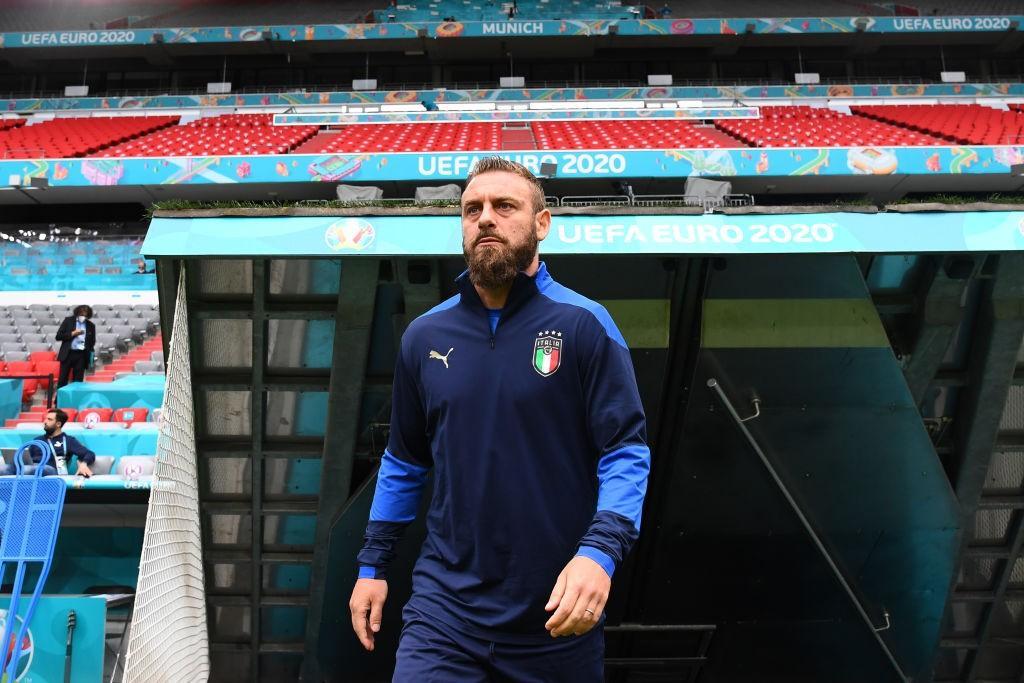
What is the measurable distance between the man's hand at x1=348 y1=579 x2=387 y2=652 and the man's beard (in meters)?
0.85

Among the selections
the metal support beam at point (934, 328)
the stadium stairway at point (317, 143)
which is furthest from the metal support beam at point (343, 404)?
the stadium stairway at point (317, 143)

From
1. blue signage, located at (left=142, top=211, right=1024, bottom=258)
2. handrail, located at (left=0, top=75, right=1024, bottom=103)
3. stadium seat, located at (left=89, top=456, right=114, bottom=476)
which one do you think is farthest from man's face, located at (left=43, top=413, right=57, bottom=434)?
handrail, located at (left=0, top=75, right=1024, bottom=103)

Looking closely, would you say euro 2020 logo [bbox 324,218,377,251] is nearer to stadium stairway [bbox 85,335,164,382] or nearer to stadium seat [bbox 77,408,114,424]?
stadium seat [bbox 77,408,114,424]

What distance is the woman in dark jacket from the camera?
9391 millimetres

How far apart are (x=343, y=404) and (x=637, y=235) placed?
67.1 inches

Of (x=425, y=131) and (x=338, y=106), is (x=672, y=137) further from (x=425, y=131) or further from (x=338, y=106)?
(x=338, y=106)

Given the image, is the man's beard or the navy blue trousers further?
the man's beard

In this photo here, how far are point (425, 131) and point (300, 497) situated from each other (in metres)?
15.7

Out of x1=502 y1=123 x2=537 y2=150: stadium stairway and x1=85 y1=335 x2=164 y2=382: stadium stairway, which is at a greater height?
x1=502 y1=123 x2=537 y2=150: stadium stairway

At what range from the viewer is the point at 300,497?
13.0 ft

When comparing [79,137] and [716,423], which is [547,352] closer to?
[716,423]

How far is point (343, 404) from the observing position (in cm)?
365

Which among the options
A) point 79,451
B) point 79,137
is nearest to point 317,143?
point 79,137

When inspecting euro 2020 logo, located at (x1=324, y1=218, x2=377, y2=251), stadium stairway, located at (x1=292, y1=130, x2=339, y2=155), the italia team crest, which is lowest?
the italia team crest
